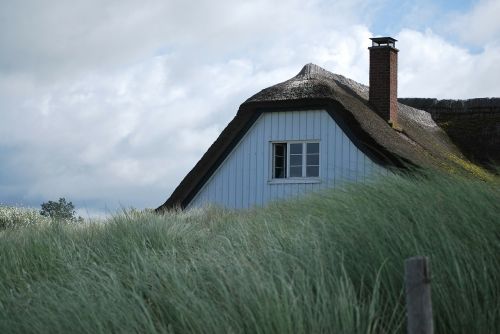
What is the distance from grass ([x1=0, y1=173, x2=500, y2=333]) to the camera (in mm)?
5043

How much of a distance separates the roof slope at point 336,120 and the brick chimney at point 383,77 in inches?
16.5

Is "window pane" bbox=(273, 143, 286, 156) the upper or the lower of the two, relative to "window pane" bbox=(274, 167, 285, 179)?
upper

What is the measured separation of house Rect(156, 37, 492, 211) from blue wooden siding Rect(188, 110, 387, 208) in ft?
0.08

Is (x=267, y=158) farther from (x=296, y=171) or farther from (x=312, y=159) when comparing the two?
(x=312, y=159)

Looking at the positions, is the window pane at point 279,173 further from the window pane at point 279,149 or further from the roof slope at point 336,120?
the roof slope at point 336,120

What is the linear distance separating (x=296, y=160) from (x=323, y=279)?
1500cm

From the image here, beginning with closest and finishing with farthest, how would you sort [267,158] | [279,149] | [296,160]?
[296,160] → [267,158] → [279,149]

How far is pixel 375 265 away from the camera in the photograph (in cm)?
585

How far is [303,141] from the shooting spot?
65.9 feet

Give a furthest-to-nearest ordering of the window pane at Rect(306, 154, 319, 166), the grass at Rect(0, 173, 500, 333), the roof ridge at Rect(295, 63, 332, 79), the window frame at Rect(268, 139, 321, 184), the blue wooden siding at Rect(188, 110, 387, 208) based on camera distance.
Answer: the roof ridge at Rect(295, 63, 332, 79) < the window pane at Rect(306, 154, 319, 166) < the window frame at Rect(268, 139, 321, 184) < the blue wooden siding at Rect(188, 110, 387, 208) < the grass at Rect(0, 173, 500, 333)

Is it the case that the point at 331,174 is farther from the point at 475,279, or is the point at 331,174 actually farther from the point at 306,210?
the point at 475,279

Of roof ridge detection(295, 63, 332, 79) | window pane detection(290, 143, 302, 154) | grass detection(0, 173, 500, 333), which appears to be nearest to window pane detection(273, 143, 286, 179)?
window pane detection(290, 143, 302, 154)

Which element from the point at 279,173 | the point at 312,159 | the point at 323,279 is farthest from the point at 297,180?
the point at 323,279

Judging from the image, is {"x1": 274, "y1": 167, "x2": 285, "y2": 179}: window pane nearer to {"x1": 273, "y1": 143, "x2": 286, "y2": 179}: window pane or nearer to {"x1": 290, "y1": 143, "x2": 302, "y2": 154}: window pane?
{"x1": 273, "y1": 143, "x2": 286, "y2": 179}: window pane
